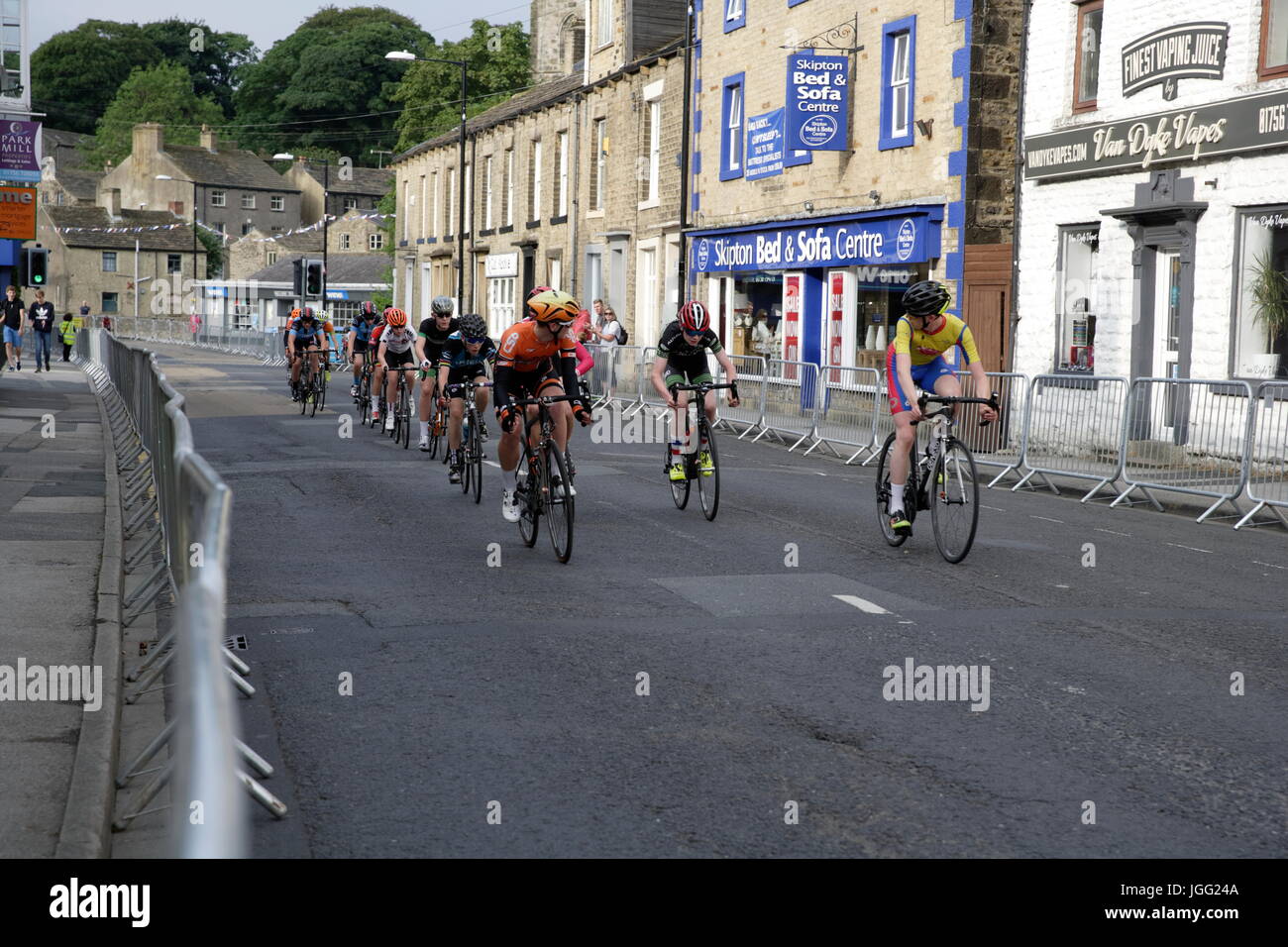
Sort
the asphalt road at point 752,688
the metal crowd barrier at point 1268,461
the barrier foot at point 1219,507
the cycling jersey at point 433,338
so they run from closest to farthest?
the asphalt road at point 752,688
the metal crowd barrier at point 1268,461
the barrier foot at point 1219,507
the cycling jersey at point 433,338

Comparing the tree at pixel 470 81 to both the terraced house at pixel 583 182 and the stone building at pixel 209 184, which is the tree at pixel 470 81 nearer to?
the terraced house at pixel 583 182

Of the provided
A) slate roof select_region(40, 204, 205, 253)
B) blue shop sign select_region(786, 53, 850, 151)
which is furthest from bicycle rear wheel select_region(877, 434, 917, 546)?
slate roof select_region(40, 204, 205, 253)

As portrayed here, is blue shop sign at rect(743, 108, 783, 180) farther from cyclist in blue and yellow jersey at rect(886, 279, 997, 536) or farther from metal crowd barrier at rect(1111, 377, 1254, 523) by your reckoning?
cyclist in blue and yellow jersey at rect(886, 279, 997, 536)

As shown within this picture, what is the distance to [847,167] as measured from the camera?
27922 mm

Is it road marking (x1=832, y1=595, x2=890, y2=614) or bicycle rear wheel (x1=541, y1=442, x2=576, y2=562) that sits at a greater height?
bicycle rear wheel (x1=541, y1=442, x2=576, y2=562)

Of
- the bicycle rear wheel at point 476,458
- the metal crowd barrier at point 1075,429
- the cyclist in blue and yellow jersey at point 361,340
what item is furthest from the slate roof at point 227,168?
the bicycle rear wheel at point 476,458

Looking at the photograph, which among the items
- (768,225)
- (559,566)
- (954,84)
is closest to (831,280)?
(768,225)

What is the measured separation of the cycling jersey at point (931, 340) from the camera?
10859mm

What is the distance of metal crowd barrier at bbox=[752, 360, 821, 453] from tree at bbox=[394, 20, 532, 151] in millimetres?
53445

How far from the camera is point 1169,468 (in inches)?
601

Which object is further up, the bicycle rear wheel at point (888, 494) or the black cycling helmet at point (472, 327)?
the black cycling helmet at point (472, 327)

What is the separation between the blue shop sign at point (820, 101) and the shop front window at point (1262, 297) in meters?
9.98

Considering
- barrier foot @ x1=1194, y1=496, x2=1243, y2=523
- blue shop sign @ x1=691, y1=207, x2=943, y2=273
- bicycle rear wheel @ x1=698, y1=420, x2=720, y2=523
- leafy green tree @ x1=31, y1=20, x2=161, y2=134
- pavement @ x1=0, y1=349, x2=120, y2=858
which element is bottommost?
barrier foot @ x1=1194, y1=496, x2=1243, y2=523

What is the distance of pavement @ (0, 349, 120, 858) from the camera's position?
493 centimetres
